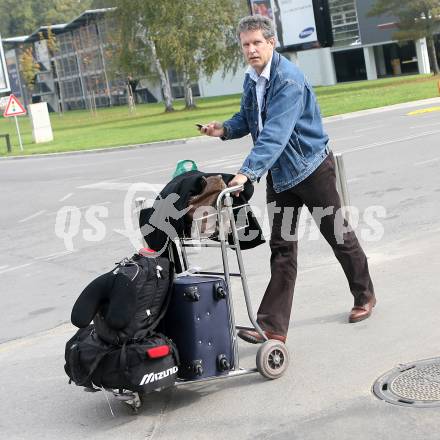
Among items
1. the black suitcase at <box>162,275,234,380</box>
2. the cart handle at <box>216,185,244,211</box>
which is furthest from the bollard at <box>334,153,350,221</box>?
the black suitcase at <box>162,275,234,380</box>

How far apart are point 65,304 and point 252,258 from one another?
6.55 feet

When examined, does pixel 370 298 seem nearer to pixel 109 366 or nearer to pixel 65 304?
pixel 109 366

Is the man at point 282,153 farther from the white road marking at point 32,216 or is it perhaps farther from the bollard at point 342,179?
the white road marking at point 32,216

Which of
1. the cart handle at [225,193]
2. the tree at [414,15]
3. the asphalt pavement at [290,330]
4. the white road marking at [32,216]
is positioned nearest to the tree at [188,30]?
the tree at [414,15]

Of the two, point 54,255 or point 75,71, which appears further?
point 75,71

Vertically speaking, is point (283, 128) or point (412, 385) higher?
point (283, 128)

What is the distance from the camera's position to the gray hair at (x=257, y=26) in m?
5.11

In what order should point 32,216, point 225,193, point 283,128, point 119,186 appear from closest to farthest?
point 225,193
point 283,128
point 32,216
point 119,186

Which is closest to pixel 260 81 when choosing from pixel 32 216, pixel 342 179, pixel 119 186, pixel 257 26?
pixel 257 26

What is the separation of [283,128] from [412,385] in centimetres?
155

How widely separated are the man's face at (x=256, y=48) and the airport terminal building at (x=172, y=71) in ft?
121

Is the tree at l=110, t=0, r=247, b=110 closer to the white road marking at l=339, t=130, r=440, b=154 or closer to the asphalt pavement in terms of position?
the white road marking at l=339, t=130, r=440, b=154

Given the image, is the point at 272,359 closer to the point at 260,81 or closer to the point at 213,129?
the point at 213,129

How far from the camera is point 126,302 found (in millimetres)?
4469
